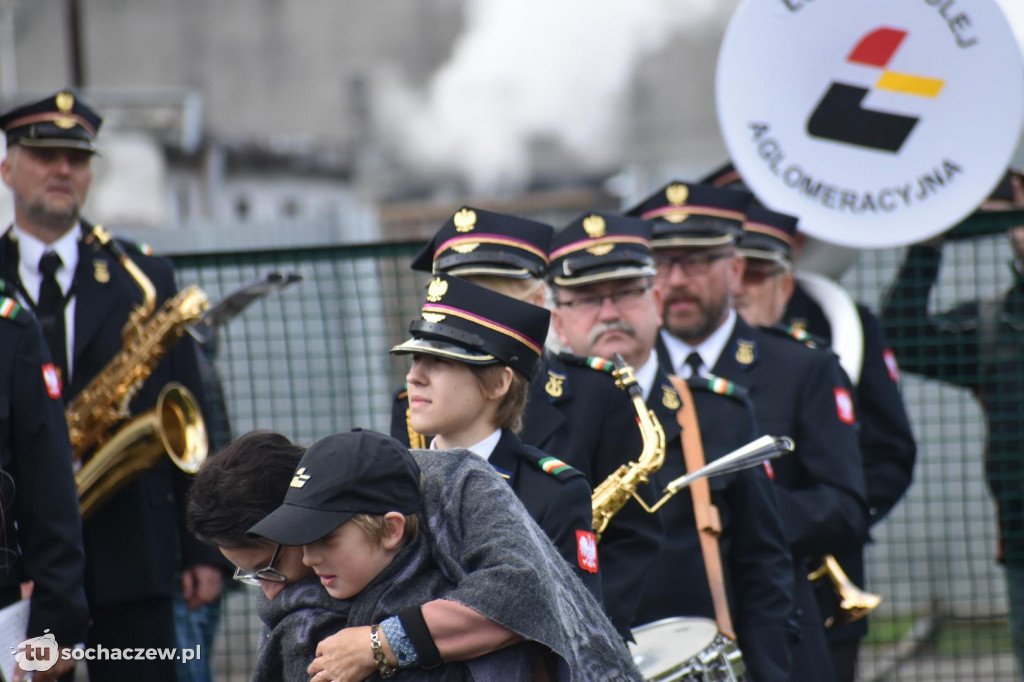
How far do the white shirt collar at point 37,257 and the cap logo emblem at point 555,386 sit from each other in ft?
7.00

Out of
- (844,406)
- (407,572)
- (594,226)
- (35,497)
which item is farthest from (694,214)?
(407,572)

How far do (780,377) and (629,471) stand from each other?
1339 millimetres

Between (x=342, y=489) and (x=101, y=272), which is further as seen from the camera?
(x=101, y=272)

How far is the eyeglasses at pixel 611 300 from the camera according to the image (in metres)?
4.39

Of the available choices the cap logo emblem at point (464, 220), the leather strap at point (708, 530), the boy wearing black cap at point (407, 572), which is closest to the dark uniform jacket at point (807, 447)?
the leather strap at point (708, 530)

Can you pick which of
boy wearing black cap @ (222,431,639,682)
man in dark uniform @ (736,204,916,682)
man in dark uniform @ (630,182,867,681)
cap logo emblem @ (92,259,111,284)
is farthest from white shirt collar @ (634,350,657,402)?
cap logo emblem @ (92,259,111,284)

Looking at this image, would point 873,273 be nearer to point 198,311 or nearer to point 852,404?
point 852,404

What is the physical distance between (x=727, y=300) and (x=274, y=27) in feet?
158

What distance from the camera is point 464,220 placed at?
177 inches

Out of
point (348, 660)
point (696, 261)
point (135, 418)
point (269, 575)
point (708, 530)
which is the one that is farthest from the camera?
point (135, 418)

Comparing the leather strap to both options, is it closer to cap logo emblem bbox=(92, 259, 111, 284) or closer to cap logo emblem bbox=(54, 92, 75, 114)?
cap logo emblem bbox=(92, 259, 111, 284)

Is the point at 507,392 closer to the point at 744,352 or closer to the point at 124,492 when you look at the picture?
the point at 744,352

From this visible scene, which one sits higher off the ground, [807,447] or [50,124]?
[50,124]

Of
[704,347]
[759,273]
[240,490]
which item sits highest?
[759,273]
